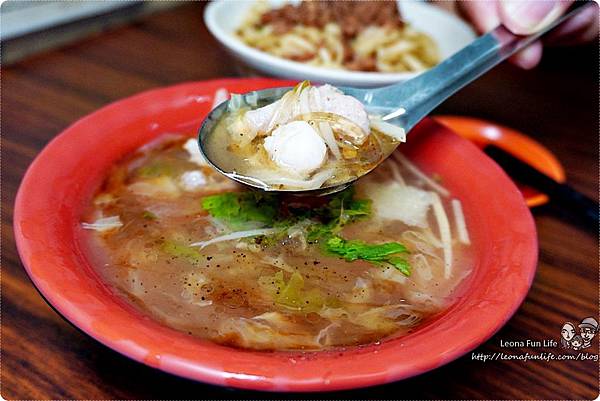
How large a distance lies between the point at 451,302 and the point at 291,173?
0.38 m

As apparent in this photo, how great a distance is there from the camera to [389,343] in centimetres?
98

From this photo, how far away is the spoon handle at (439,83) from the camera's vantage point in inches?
57.3

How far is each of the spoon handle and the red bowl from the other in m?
0.14

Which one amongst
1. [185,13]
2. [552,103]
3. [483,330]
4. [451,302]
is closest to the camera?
[483,330]

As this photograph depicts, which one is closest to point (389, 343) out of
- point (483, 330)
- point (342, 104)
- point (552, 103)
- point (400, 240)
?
point (483, 330)

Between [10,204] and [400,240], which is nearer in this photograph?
[400,240]

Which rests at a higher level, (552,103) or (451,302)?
(451,302)

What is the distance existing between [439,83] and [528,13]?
0.87 feet

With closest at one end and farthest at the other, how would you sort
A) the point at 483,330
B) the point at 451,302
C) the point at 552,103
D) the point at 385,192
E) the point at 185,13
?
the point at 483,330, the point at 451,302, the point at 385,192, the point at 552,103, the point at 185,13

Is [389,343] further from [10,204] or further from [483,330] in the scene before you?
[10,204]

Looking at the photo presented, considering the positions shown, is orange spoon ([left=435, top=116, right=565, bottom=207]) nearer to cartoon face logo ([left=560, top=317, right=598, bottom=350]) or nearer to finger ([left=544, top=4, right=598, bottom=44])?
finger ([left=544, top=4, right=598, bottom=44])

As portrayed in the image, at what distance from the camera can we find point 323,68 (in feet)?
5.78

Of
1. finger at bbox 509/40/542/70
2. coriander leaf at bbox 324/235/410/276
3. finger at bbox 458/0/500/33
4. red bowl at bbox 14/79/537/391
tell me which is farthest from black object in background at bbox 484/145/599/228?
coriander leaf at bbox 324/235/410/276

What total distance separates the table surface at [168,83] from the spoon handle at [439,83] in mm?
417
